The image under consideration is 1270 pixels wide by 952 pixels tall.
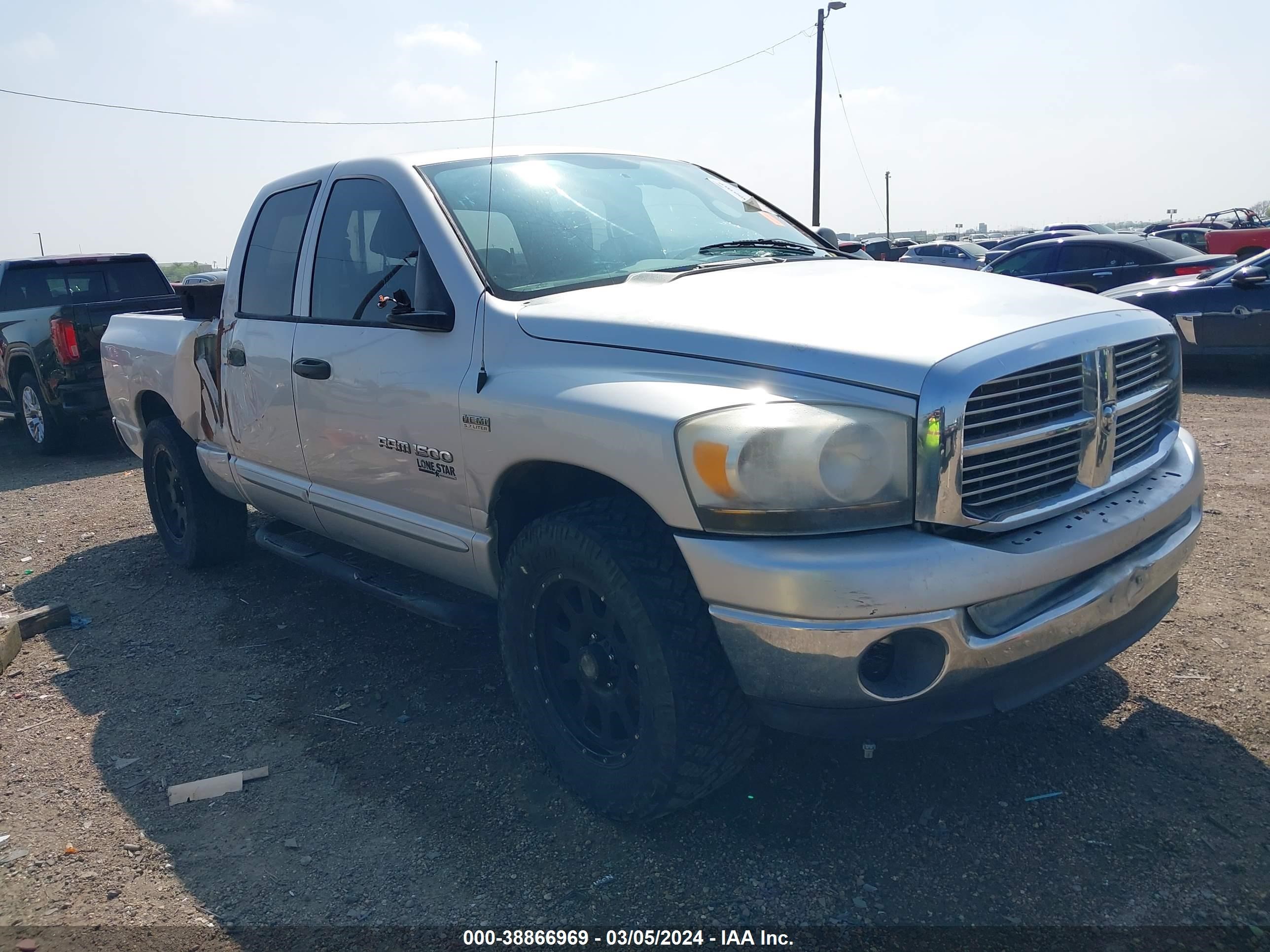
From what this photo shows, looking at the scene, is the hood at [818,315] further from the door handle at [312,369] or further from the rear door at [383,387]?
the door handle at [312,369]

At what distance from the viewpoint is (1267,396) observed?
9133 mm

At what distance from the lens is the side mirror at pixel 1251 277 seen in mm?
9406

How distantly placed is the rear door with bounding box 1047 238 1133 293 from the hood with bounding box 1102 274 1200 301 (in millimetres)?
838

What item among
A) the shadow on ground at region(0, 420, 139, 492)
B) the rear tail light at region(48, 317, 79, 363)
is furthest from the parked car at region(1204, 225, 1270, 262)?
the rear tail light at region(48, 317, 79, 363)

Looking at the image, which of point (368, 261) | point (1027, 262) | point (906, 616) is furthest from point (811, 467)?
point (1027, 262)

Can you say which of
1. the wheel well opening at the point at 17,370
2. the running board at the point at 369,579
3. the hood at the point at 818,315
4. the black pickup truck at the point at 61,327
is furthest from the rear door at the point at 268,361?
the wheel well opening at the point at 17,370

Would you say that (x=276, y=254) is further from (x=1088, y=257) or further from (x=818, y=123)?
(x=818, y=123)

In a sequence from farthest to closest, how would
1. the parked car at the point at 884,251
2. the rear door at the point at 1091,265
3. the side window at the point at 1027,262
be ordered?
the side window at the point at 1027,262 < the rear door at the point at 1091,265 < the parked car at the point at 884,251

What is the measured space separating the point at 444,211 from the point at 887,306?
1.57 m

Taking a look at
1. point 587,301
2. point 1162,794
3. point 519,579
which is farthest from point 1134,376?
point 519,579

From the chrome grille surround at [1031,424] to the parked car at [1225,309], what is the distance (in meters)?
7.72

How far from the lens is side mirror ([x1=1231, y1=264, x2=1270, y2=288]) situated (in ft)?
30.9

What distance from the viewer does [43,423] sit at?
32.0ft

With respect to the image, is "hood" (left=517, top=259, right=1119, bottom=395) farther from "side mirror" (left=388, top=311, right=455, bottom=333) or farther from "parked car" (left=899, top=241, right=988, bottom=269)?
"parked car" (left=899, top=241, right=988, bottom=269)
